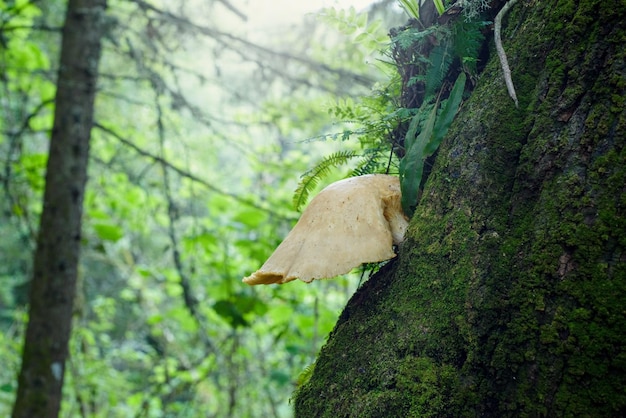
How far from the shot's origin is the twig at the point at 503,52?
4.23 feet

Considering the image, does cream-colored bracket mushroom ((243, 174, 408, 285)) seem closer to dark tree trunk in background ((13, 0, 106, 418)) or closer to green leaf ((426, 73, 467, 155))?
green leaf ((426, 73, 467, 155))

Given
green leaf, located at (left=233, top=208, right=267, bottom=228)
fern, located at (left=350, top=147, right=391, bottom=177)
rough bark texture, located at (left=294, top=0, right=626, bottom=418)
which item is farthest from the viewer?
green leaf, located at (left=233, top=208, right=267, bottom=228)

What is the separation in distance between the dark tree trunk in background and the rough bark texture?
4.20 meters

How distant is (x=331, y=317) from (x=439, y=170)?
448 cm

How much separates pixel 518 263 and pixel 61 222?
15.7 feet

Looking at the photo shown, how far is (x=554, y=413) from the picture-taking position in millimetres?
976

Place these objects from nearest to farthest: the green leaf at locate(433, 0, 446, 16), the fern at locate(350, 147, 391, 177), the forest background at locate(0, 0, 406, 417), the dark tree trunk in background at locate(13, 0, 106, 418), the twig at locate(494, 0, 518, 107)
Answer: the twig at locate(494, 0, 518, 107)
the green leaf at locate(433, 0, 446, 16)
the fern at locate(350, 147, 391, 177)
the dark tree trunk in background at locate(13, 0, 106, 418)
the forest background at locate(0, 0, 406, 417)

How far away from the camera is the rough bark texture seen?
0.98m

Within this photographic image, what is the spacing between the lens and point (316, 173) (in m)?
1.91

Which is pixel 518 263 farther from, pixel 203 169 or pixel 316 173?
pixel 203 169

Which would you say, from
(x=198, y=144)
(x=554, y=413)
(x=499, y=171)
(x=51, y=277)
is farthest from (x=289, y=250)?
(x=198, y=144)

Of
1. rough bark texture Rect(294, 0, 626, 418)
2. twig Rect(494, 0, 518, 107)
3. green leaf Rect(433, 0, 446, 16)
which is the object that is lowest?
rough bark texture Rect(294, 0, 626, 418)

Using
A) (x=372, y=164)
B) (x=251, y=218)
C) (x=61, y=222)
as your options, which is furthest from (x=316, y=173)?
(x=61, y=222)

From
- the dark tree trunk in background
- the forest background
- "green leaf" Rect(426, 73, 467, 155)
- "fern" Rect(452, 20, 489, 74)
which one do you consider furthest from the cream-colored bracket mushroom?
the dark tree trunk in background
